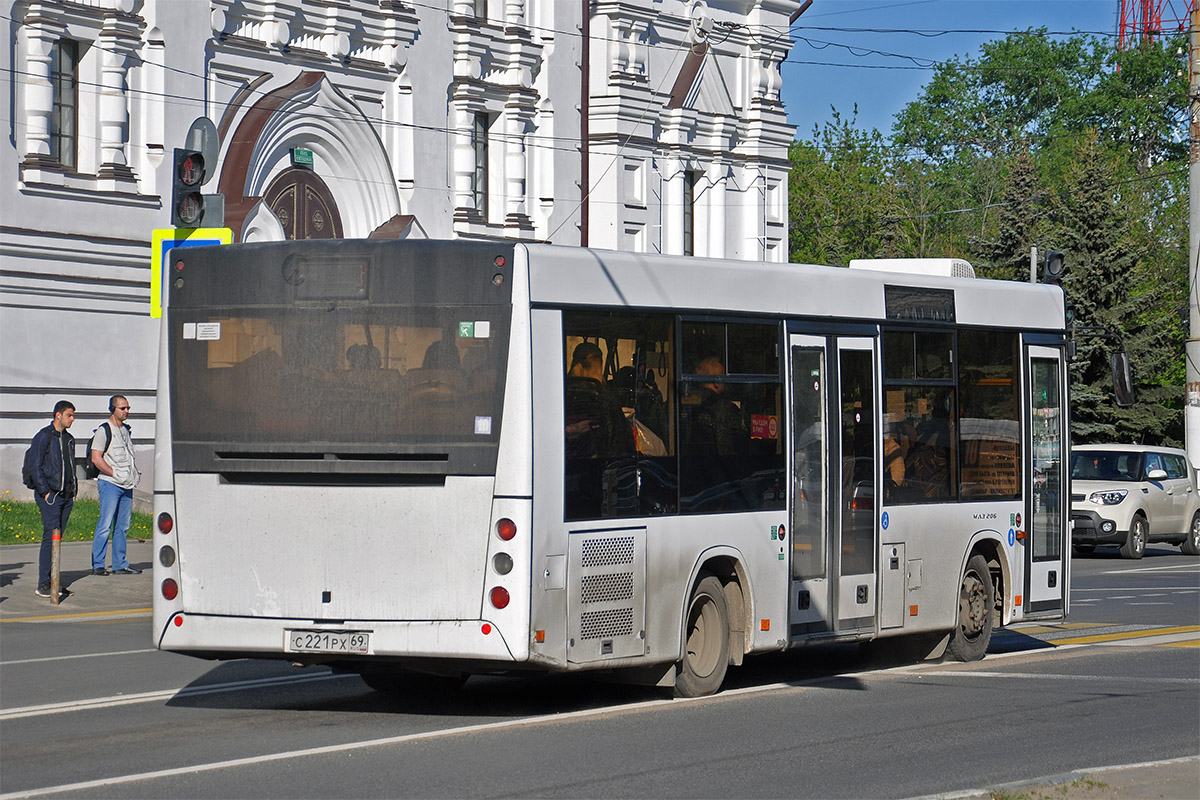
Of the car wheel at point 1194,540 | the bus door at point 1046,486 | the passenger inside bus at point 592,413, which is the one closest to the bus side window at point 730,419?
the passenger inside bus at point 592,413

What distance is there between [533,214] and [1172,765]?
29710 mm

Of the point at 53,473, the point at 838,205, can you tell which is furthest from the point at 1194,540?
the point at 838,205

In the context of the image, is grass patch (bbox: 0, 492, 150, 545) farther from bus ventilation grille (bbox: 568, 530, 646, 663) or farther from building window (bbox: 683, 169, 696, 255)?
building window (bbox: 683, 169, 696, 255)

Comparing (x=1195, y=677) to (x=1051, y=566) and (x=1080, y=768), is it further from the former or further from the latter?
(x=1080, y=768)

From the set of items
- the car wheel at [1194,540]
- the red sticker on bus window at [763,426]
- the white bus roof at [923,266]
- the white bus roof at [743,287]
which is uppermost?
the white bus roof at [923,266]

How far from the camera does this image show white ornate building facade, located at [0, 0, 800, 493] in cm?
2802

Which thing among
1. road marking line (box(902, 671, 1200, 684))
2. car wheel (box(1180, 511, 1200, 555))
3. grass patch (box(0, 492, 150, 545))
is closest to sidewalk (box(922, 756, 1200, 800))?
road marking line (box(902, 671, 1200, 684))

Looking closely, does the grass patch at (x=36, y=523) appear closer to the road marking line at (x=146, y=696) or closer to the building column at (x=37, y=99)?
the building column at (x=37, y=99)

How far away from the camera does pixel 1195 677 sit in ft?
45.5

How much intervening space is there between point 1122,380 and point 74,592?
35.0ft

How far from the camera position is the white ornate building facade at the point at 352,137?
2802 centimetres

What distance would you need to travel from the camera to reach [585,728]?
1077cm

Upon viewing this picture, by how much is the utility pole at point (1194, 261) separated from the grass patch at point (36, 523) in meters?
21.6

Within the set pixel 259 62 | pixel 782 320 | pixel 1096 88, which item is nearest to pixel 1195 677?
pixel 782 320
